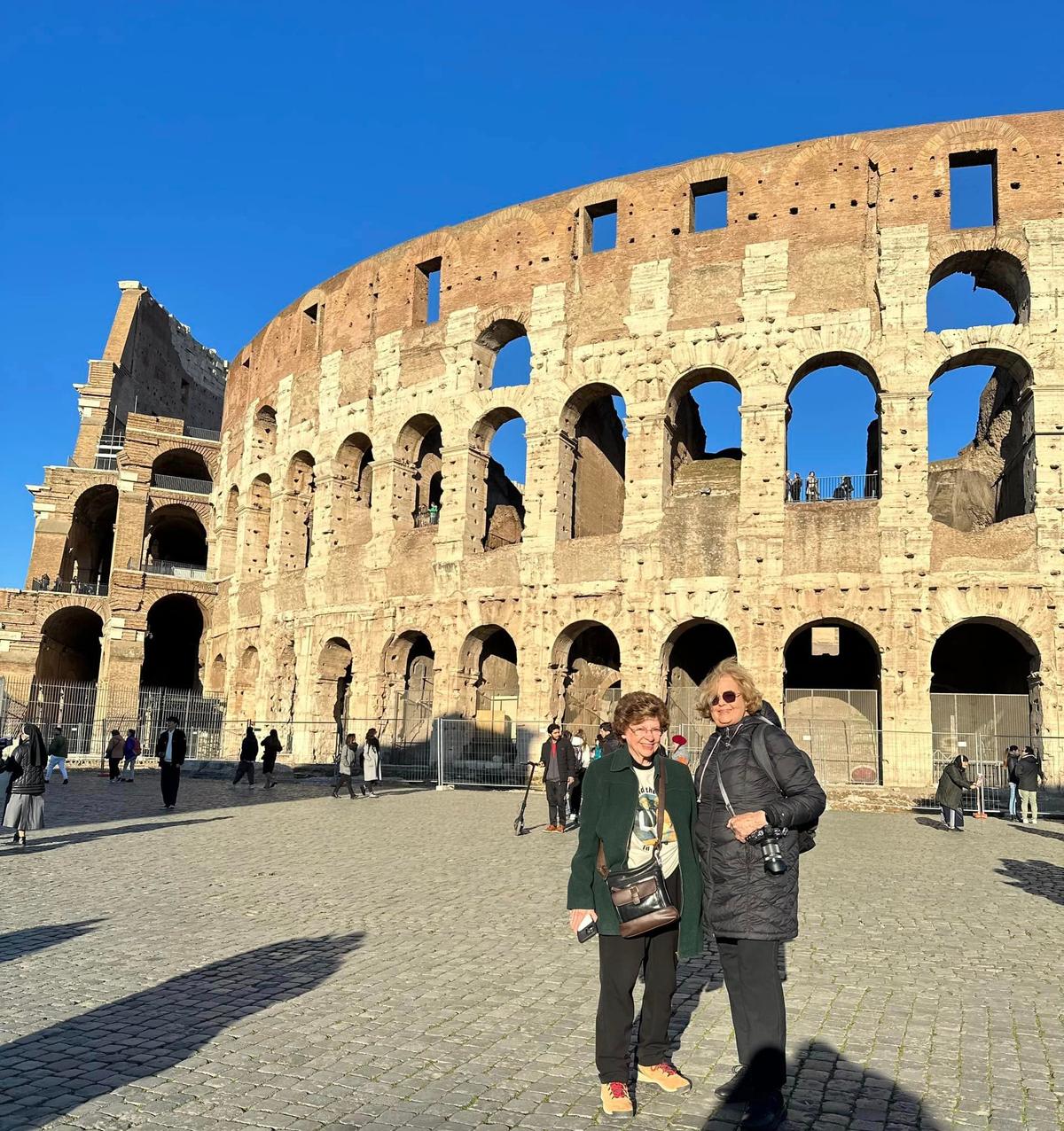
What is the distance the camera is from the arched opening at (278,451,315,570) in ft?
86.7

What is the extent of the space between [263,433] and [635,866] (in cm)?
2723

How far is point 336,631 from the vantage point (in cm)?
2359

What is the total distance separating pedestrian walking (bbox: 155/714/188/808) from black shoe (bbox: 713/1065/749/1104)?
11641mm

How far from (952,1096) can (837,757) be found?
14346 mm

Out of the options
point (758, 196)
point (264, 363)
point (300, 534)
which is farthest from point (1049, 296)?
point (264, 363)

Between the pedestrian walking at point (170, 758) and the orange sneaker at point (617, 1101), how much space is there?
11.7m

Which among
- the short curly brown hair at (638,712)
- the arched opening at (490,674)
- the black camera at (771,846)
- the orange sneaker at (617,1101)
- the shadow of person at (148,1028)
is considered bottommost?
the shadow of person at (148,1028)

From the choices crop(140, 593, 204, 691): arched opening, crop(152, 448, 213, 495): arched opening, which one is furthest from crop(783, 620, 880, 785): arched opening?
crop(140, 593, 204, 691): arched opening

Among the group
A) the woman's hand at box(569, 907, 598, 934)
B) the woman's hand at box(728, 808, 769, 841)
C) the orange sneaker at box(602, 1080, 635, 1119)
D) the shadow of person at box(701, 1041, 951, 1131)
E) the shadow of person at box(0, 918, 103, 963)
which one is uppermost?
the woman's hand at box(728, 808, 769, 841)

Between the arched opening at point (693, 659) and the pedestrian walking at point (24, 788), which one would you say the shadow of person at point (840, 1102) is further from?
the arched opening at point (693, 659)

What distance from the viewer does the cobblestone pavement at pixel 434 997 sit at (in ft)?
11.7

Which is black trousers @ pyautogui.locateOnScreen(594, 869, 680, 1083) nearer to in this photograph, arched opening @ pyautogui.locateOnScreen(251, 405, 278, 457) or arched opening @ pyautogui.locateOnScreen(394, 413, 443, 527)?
arched opening @ pyautogui.locateOnScreen(394, 413, 443, 527)

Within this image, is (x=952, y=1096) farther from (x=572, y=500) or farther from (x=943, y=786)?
(x=572, y=500)

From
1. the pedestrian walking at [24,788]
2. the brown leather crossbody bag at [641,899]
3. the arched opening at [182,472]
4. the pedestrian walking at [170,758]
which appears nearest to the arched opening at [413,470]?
the pedestrian walking at [170,758]
